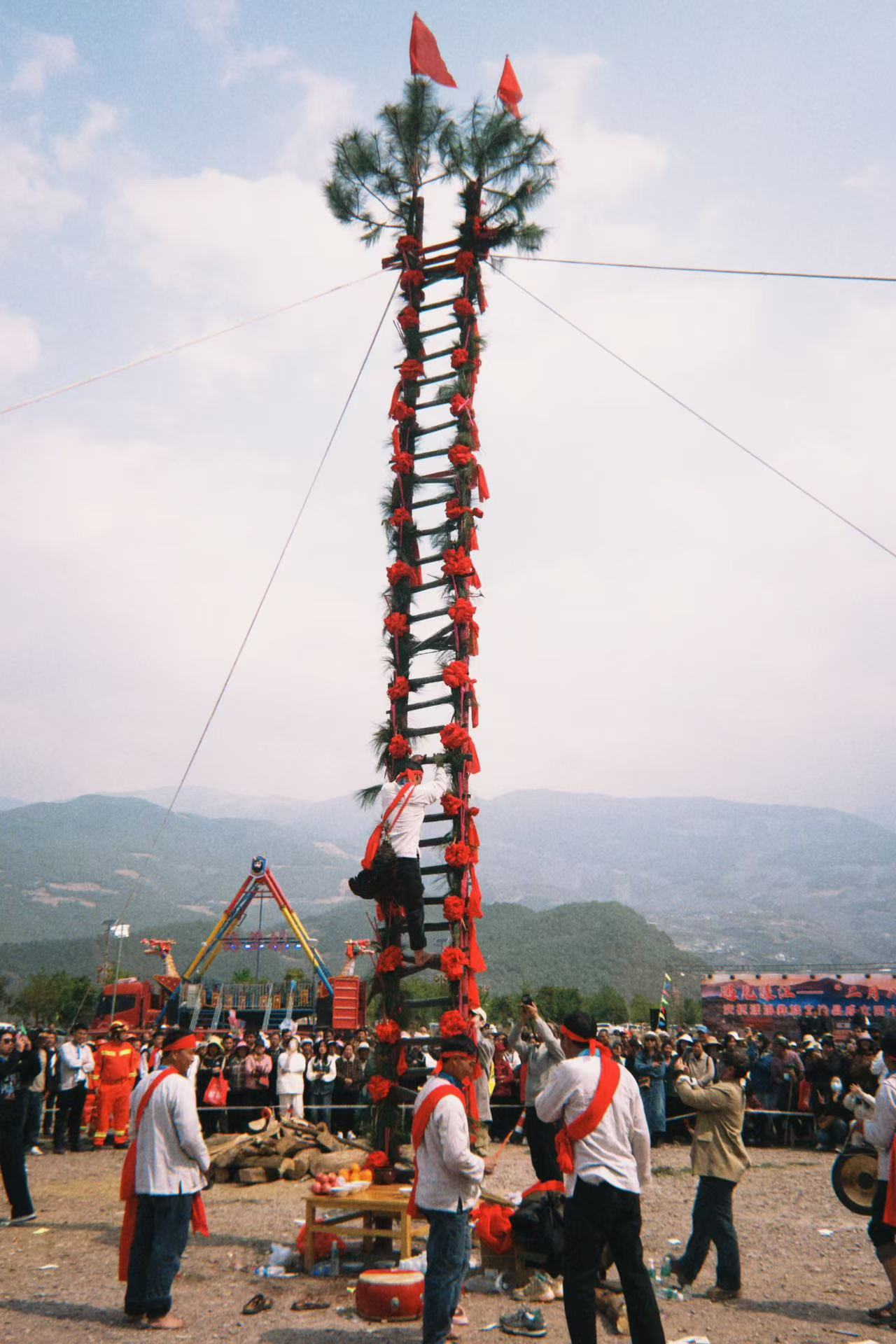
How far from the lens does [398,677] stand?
10.2 m

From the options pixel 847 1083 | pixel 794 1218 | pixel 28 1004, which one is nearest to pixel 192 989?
pixel 847 1083

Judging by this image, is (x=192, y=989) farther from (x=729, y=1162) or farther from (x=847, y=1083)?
(x=729, y=1162)

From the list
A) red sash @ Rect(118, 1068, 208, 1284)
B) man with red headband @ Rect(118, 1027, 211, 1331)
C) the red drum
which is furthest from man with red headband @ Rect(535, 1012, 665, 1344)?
red sash @ Rect(118, 1068, 208, 1284)

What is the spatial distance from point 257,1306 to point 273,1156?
6351 millimetres

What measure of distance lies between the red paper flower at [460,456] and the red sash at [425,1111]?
635 centimetres

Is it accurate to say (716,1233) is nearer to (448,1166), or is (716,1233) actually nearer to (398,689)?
(448,1166)

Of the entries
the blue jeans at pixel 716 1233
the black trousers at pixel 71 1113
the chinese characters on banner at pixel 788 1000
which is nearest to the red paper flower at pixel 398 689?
the blue jeans at pixel 716 1233

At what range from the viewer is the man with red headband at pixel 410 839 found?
8.97m

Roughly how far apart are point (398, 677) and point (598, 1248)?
19.3 ft

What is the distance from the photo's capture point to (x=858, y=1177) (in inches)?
339

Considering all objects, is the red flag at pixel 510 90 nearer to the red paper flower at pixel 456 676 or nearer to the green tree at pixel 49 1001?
the red paper flower at pixel 456 676

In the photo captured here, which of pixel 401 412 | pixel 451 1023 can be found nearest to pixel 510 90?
pixel 401 412

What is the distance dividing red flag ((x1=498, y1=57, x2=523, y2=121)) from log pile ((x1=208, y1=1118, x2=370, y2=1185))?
41.5 ft

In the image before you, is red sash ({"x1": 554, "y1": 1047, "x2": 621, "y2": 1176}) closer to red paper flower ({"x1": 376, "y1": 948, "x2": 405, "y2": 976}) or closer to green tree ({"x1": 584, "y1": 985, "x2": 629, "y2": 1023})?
red paper flower ({"x1": 376, "y1": 948, "x2": 405, "y2": 976})
